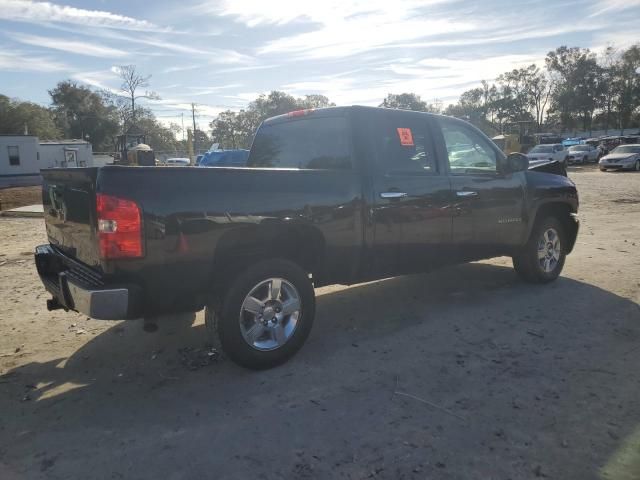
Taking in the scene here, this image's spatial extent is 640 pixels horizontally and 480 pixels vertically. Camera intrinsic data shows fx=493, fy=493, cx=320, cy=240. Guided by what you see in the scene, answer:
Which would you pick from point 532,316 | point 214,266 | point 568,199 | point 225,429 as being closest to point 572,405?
point 532,316

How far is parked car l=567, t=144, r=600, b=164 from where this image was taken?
3700cm

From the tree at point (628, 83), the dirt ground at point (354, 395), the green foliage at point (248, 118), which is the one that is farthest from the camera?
the green foliage at point (248, 118)

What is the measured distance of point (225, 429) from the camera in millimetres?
2951

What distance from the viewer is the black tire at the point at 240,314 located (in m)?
3.51

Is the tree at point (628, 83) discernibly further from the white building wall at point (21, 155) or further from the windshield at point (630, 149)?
the white building wall at point (21, 155)

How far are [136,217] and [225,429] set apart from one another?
1400mm

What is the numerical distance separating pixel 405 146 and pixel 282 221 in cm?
161

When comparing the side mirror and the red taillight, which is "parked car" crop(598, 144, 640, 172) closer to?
the side mirror

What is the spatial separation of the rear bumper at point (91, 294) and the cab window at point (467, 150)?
3.28 meters

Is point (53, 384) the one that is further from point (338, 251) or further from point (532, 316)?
point (532, 316)

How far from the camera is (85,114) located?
225 ft

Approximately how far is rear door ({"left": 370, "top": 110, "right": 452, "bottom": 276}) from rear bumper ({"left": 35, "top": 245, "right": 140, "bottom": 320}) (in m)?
2.05

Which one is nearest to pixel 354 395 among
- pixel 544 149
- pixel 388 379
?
pixel 388 379

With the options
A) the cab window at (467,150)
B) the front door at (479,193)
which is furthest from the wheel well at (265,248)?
the cab window at (467,150)
